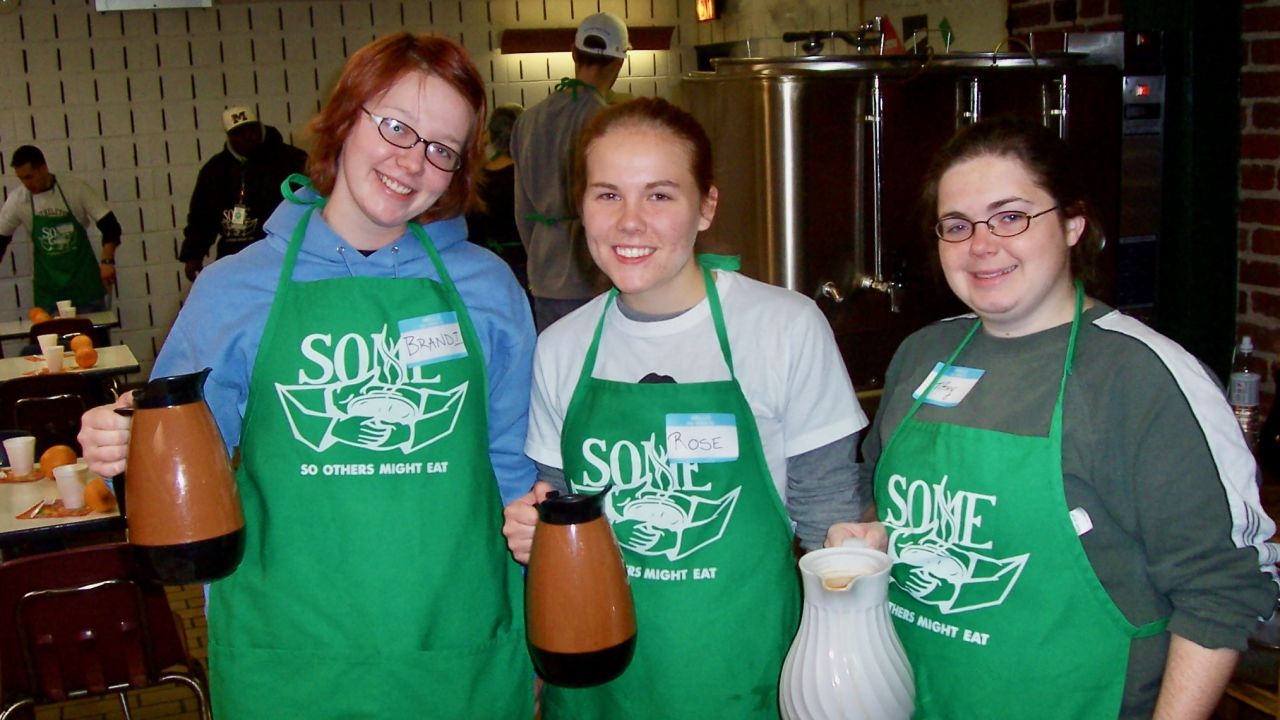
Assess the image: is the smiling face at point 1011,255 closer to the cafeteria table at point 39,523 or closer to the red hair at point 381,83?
the red hair at point 381,83

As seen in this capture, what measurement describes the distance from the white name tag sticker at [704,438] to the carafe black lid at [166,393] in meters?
0.67

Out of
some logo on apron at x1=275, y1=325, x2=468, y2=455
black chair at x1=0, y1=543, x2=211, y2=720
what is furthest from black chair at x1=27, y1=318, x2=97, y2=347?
some logo on apron at x1=275, y1=325, x2=468, y2=455

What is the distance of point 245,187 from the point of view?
6625 mm

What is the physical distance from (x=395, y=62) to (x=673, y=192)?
1.48 ft

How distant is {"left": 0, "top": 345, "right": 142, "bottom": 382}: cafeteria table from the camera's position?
16.6 ft

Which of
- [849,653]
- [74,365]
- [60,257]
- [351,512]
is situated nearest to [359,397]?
[351,512]

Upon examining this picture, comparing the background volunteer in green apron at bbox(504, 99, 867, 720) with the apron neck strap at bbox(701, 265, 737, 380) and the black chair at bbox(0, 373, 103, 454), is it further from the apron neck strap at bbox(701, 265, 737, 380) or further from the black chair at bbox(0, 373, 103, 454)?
the black chair at bbox(0, 373, 103, 454)

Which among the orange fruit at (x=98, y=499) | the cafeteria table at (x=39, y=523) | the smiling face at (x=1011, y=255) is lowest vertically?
the cafeteria table at (x=39, y=523)

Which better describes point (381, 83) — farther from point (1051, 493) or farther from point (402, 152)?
point (1051, 493)

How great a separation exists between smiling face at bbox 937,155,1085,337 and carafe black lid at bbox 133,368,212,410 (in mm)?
1038

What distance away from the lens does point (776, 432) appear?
1.73 metres

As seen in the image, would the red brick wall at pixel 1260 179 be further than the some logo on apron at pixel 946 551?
Yes

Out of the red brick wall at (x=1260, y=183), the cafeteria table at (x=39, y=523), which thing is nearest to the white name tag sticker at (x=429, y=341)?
the cafeteria table at (x=39, y=523)

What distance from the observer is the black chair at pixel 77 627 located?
110 inches
